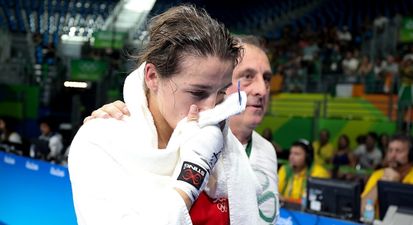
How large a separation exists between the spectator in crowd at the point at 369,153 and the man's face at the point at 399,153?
386 centimetres

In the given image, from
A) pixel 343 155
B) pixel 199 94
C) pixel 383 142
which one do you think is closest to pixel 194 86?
pixel 199 94

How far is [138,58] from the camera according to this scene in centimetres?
151

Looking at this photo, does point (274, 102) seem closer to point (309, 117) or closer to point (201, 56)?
point (309, 117)

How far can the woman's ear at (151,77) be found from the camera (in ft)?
4.53

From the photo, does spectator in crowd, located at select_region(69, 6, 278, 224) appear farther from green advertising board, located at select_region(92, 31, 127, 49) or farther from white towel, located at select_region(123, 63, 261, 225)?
green advertising board, located at select_region(92, 31, 127, 49)

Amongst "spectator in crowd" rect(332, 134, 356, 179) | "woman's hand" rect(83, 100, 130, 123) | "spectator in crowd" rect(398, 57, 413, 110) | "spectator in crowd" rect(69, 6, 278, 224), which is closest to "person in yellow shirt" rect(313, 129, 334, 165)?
"spectator in crowd" rect(332, 134, 356, 179)

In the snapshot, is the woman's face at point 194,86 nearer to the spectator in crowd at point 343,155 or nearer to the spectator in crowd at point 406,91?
the spectator in crowd at point 343,155

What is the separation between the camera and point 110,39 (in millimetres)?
12016


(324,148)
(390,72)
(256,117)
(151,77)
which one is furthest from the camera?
(390,72)

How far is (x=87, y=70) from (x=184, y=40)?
389 inches

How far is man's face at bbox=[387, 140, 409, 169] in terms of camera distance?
4.82 m

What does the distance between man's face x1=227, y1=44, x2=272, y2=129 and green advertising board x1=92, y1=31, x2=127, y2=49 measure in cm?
971

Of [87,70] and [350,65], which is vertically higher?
[350,65]

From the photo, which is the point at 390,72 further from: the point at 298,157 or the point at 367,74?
the point at 298,157
